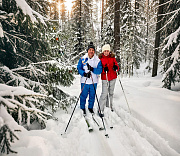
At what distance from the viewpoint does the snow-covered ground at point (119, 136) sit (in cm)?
226

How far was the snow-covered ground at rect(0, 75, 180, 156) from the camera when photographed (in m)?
2.26

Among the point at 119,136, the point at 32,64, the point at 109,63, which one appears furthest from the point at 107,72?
the point at 32,64

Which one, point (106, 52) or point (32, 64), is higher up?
point (106, 52)

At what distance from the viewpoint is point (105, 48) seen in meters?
4.41

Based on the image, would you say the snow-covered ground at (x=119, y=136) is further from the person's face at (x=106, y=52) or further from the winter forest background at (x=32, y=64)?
the person's face at (x=106, y=52)

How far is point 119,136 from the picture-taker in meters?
3.02

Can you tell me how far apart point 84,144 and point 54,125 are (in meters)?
1.06

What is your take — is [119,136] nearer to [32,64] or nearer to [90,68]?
[90,68]

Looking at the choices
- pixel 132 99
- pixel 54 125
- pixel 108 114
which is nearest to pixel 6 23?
pixel 54 125

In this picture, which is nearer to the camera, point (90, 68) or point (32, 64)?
point (32, 64)

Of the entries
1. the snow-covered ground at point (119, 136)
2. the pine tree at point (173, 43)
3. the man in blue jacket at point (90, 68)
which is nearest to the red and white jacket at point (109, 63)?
the man in blue jacket at point (90, 68)

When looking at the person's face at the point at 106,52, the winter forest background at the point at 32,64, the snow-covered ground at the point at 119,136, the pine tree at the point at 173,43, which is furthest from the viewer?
the pine tree at the point at 173,43

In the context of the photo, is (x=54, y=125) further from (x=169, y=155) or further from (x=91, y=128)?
(x=169, y=155)

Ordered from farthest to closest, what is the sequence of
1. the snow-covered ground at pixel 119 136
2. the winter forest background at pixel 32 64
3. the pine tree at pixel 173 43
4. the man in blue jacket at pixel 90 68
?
the pine tree at pixel 173 43, the man in blue jacket at pixel 90 68, the snow-covered ground at pixel 119 136, the winter forest background at pixel 32 64
